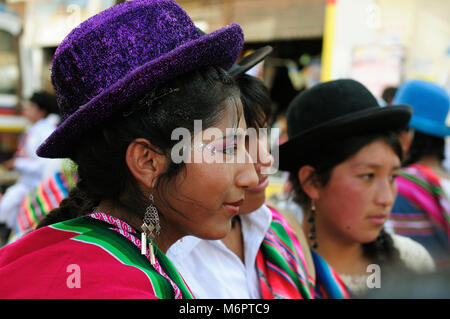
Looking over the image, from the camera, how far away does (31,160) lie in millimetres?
5172

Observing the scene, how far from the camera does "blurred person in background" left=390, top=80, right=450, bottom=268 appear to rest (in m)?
2.71

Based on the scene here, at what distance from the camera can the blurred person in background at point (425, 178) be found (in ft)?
8.90

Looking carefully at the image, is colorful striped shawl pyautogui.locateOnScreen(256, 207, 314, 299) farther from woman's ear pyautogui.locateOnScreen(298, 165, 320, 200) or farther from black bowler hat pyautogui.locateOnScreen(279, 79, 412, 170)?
black bowler hat pyautogui.locateOnScreen(279, 79, 412, 170)

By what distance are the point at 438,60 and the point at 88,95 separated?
548cm

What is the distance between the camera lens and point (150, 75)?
3.38 ft

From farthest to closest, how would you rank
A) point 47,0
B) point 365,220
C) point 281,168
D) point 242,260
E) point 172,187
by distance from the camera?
point 47,0, point 281,168, point 365,220, point 242,260, point 172,187

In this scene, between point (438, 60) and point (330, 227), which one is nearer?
point (330, 227)

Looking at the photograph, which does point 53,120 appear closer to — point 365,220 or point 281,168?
point 281,168

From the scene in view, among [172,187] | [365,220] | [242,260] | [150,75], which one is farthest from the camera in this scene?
[365,220]

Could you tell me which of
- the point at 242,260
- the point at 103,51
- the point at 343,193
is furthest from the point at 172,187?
the point at 343,193

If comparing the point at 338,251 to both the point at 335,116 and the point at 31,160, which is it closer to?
the point at 335,116

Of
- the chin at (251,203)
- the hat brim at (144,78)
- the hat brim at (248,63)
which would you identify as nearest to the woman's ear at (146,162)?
the hat brim at (144,78)

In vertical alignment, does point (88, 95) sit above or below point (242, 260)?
above

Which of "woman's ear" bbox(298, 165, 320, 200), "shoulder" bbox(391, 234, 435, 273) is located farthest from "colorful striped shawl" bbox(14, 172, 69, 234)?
"shoulder" bbox(391, 234, 435, 273)
